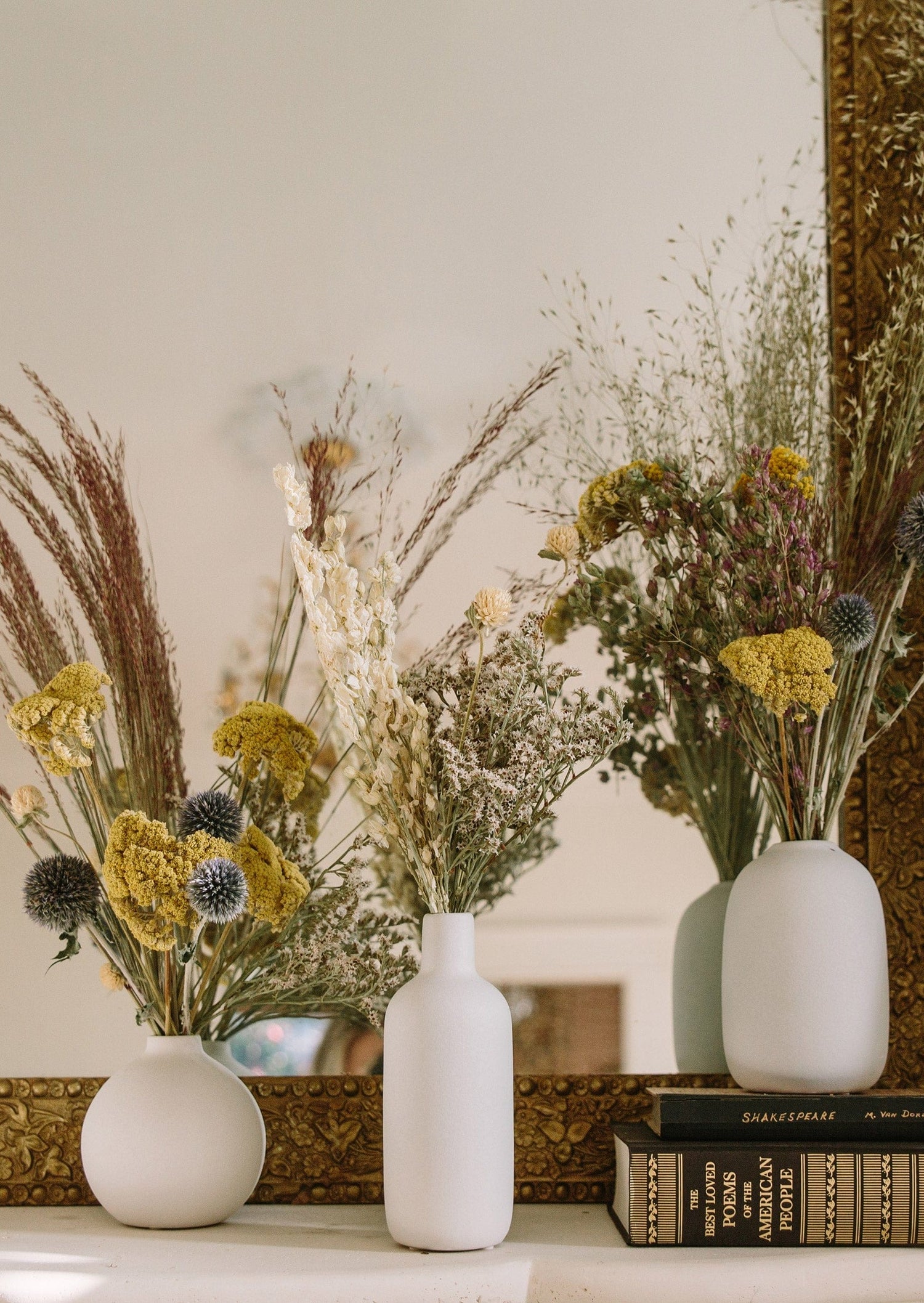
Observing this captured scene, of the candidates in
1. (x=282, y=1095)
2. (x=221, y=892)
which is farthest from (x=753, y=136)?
(x=282, y=1095)

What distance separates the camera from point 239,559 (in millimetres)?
1277

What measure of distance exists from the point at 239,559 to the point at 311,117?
0.52 meters

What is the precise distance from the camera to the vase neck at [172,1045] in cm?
109

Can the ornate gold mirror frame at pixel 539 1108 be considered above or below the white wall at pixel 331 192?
below

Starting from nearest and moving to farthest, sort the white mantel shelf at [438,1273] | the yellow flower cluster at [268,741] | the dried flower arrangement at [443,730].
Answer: the white mantel shelf at [438,1273] → the dried flower arrangement at [443,730] → the yellow flower cluster at [268,741]

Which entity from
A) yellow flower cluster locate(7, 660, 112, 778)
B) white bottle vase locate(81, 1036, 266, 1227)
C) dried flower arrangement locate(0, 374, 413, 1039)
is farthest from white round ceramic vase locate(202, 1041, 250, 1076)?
yellow flower cluster locate(7, 660, 112, 778)

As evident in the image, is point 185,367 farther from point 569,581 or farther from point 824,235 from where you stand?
point 824,235

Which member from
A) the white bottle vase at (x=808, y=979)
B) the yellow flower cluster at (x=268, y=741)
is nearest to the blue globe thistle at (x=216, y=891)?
the yellow flower cluster at (x=268, y=741)

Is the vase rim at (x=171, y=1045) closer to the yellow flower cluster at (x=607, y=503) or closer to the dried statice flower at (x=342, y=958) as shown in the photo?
the dried statice flower at (x=342, y=958)

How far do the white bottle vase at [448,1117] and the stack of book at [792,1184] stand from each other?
0.41 feet

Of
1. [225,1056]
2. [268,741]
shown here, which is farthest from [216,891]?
[225,1056]

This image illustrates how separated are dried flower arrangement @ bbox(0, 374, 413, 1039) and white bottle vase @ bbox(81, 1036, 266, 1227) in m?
0.06

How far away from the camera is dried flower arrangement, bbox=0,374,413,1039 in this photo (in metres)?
1.05

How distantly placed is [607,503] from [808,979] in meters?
0.50
